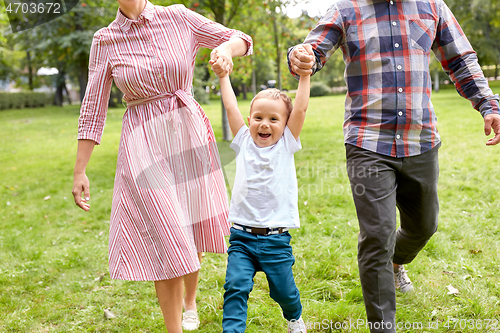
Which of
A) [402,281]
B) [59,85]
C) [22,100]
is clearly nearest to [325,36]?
[402,281]

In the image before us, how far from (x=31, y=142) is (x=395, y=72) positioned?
560 inches

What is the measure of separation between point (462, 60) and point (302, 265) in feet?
6.96

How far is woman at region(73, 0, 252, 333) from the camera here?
254 centimetres

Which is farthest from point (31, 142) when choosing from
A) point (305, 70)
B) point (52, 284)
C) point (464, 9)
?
point (464, 9)

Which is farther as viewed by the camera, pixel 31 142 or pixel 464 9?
pixel 464 9

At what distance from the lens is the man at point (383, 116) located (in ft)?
7.97

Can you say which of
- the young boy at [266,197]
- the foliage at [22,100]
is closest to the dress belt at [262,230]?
the young boy at [266,197]

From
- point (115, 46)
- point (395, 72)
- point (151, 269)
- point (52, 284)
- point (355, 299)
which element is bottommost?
point (52, 284)

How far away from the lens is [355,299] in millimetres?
3334

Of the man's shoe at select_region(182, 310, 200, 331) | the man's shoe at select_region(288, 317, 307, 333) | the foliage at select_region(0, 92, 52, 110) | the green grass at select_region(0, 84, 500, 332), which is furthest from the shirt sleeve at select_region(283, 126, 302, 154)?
the foliage at select_region(0, 92, 52, 110)

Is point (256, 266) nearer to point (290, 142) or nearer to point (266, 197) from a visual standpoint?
point (266, 197)

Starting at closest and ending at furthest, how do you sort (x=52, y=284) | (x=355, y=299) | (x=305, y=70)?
(x=305, y=70), (x=355, y=299), (x=52, y=284)

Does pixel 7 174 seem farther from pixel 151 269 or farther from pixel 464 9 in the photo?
pixel 464 9

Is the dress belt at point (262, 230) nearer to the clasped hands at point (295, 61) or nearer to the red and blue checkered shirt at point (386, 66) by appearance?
the red and blue checkered shirt at point (386, 66)
